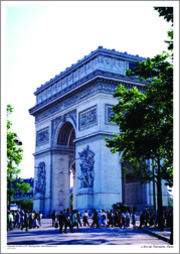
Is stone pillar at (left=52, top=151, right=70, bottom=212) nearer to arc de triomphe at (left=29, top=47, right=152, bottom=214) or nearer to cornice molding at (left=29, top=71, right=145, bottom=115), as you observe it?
arc de triomphe at (left=29, top=47, right=152, bottom=214)

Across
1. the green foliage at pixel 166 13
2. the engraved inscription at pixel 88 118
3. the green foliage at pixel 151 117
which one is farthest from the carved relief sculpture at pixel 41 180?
the green foliage at pixel 166 13

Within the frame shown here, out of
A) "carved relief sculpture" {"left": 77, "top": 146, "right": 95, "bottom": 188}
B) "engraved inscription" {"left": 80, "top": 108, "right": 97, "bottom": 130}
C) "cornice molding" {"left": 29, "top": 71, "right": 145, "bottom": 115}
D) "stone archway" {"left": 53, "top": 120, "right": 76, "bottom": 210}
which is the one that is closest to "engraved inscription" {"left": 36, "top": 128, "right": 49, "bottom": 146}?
"stone archway" {"left": 53, "top": 120, "right": 76, "bottom": 210}

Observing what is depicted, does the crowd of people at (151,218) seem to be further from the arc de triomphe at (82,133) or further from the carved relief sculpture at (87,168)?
the carved relief sculpture at (87,168)

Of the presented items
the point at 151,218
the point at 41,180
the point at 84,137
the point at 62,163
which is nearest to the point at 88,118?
the point at 84,137

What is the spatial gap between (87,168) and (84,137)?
11.5 feet

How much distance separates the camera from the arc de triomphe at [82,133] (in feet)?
128

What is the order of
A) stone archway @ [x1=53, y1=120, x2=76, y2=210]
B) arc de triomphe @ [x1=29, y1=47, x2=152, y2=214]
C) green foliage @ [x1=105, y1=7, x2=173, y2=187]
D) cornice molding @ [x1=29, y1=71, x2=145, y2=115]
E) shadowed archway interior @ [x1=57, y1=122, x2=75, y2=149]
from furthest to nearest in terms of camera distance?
shadowed archway interior @ [x1=57, y1=122, x2=75, y2=149], stone archway @ [x1=53, y1=120, x2=76, y2=210], cornice molding @ [x1=29, y1=71, x2=145, y2=115], arc de triomphe @ [x1=29, y1=47, x2=152, y2=214], green foliage @ [x1=105, y1=7, x2=173, y2=187]

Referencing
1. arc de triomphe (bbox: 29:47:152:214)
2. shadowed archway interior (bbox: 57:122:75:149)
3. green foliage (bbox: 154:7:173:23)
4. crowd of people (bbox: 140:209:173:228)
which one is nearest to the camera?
green foliage (bbox: 154:7:173:23)

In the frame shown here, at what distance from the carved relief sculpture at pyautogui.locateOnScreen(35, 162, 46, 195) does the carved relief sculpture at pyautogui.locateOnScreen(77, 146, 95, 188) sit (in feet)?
32.3

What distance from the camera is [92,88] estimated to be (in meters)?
41.4

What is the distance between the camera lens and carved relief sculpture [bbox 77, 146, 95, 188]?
1558 inches

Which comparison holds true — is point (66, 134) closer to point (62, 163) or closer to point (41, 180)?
point (62, 163)
